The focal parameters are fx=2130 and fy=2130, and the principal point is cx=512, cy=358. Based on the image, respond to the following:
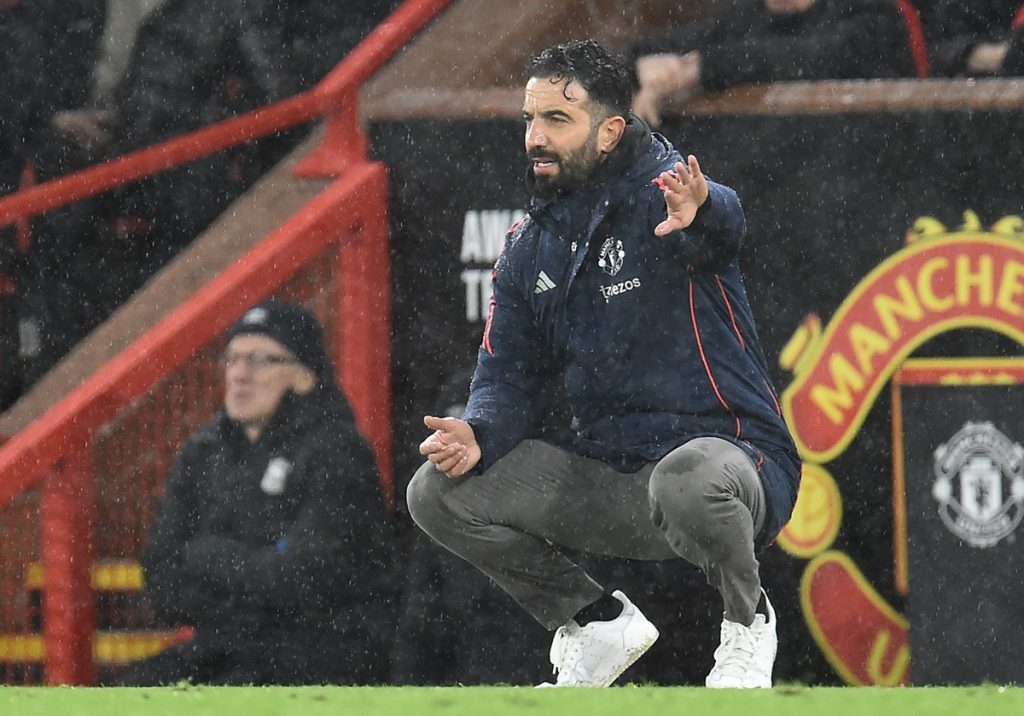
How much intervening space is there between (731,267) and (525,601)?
1.03 meters

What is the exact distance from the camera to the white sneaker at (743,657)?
204 inches

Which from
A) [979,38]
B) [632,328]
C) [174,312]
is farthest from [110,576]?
[979,38]

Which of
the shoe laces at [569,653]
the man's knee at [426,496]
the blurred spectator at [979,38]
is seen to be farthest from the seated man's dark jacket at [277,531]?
the blurred spectator at [979,38]

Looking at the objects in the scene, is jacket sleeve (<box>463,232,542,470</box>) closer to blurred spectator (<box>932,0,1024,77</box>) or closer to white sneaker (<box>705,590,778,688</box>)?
white sneaker (<box>705,590,778,688</box>)

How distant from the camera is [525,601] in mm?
5539

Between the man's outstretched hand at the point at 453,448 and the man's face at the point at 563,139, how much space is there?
63 centimetres

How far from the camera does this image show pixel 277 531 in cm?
649

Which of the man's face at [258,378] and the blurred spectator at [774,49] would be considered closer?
the man's face at [258,378]

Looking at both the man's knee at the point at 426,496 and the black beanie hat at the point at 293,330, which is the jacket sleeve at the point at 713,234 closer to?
the man's knee at the point at 426,496

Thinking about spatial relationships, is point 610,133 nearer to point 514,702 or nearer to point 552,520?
point 552,520

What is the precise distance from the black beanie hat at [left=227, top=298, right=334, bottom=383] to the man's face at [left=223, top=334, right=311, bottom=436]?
0.9 inches

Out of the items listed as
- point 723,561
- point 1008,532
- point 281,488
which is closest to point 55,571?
point 281,488

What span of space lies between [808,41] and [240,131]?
6.69 ft

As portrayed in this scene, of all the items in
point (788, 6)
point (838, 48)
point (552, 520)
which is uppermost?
point (788, 6)
